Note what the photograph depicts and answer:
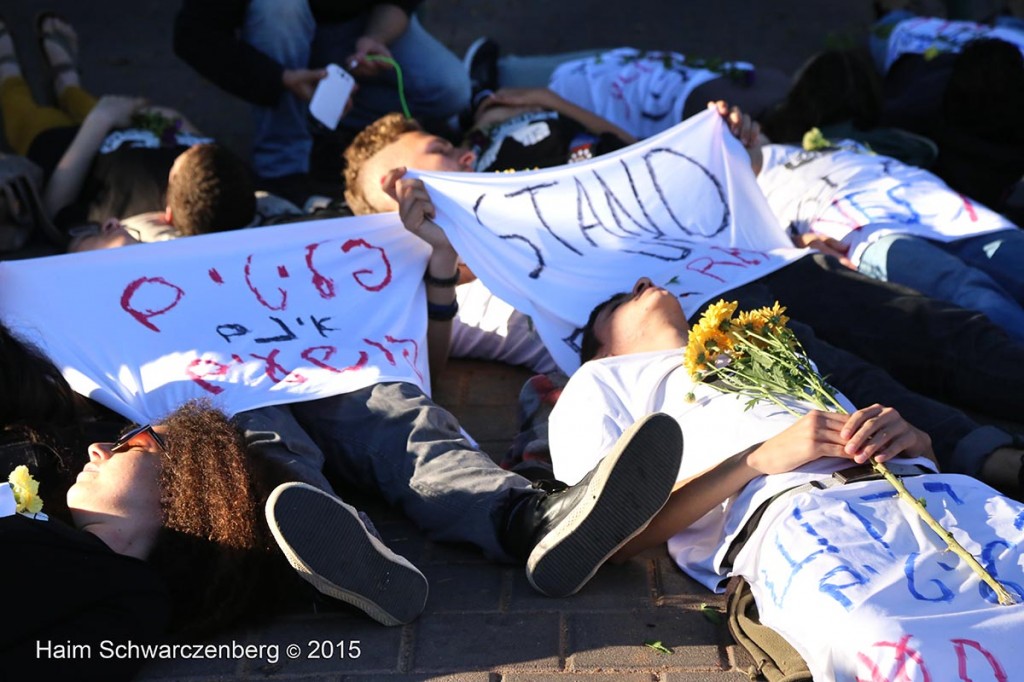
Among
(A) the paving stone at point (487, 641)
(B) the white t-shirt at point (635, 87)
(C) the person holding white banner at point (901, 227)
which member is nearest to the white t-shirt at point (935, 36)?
(B) the white t-shirt at point (635, 87)

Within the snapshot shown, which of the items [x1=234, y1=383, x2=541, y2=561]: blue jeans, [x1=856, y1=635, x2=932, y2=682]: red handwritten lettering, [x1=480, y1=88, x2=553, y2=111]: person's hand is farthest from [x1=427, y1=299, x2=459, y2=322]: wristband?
[x1=856, y1=635, x2=932, y2=682]: red handwritten lettering

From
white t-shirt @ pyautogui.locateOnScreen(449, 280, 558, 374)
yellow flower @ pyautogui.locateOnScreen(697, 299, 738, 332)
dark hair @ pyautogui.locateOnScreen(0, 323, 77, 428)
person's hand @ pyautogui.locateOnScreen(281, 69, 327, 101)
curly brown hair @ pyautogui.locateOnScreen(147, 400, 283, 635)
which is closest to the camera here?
curly brown hair @ pyautogui.locateOnScreen(147, 400, 283, 635)

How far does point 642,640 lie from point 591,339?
1.04 metres

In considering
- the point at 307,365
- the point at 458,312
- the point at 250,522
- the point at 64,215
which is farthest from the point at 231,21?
the point at 250,522

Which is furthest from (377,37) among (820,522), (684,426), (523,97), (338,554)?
(820,522)

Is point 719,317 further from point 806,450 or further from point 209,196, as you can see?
point 209,196

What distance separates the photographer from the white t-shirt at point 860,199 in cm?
426

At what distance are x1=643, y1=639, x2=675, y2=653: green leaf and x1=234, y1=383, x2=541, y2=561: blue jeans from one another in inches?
18.2

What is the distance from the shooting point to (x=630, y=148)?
4.21m

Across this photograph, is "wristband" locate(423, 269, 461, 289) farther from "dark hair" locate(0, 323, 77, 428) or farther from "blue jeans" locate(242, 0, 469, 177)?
"blue jeans" locate(242, 0, 469, 177)

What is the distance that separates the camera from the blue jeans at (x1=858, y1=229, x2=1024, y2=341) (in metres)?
3.93

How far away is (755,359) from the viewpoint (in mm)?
2857

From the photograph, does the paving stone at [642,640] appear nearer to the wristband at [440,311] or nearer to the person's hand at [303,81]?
the wristband at [440,311]

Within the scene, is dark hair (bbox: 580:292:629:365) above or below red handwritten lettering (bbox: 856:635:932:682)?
below
